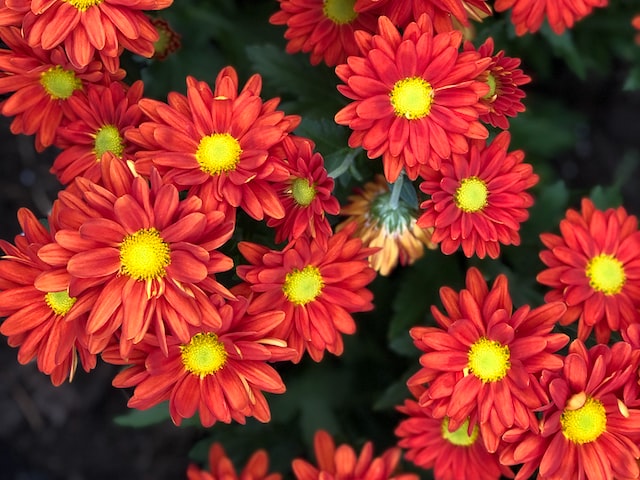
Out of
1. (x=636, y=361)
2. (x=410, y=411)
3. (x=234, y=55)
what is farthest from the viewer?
(x=234, y=55)

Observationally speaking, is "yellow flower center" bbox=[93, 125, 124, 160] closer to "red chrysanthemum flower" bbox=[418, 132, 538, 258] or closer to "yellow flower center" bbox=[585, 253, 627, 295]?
"red chrysanthemum flower" bbox=[418, 132, 538, 258]

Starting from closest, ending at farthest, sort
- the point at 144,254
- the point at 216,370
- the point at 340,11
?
the point at 144,254 → the point at 216,370 → the point at 340,11

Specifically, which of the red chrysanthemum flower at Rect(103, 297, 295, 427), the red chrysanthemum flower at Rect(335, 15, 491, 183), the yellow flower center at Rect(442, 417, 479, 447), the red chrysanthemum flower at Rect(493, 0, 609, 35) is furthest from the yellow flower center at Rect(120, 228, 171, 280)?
the red chrysanthemum flower at Rect(493, 0, 609, 35)

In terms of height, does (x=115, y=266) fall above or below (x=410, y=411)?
above

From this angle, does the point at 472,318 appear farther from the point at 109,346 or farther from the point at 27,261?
the point at 27,261

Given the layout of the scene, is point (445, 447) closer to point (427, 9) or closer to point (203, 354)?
point (203, 354)

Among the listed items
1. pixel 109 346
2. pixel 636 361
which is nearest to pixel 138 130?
pixel 109 346

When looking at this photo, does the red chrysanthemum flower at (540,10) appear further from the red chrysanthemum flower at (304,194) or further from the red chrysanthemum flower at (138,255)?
the red chrysanthemum flower at (138,255)

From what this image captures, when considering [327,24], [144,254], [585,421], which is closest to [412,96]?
[327,24]
